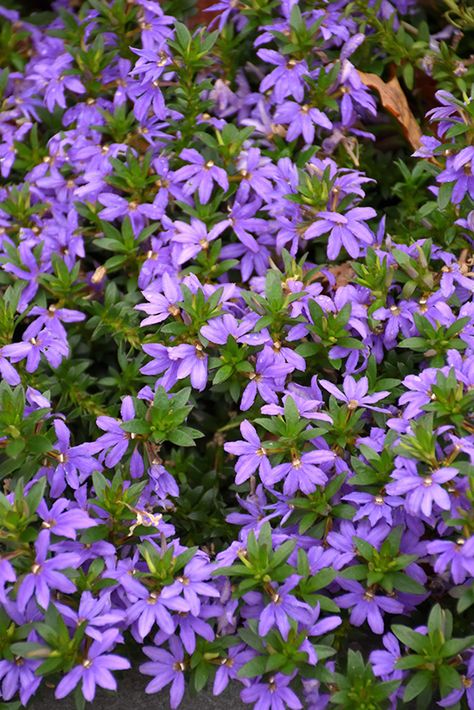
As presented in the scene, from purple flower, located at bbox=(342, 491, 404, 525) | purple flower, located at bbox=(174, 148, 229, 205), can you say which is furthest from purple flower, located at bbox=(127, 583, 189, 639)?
purple flower, located at bbox=(174, 148, 229, 205)

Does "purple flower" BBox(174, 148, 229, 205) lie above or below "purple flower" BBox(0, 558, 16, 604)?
above

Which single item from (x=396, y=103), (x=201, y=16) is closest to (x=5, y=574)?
(x=396, y=103)

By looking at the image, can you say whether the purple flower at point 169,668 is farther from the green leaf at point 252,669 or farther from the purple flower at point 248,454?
the purple flower at point 248,454

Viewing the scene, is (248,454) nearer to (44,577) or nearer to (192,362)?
(192,362)

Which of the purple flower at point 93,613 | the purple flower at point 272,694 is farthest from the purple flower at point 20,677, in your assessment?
the purple flower at point 272,694

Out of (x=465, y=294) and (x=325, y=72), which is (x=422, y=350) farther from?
(x=325, y=72)

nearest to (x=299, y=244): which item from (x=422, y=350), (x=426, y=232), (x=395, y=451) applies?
(x=426, y=232)

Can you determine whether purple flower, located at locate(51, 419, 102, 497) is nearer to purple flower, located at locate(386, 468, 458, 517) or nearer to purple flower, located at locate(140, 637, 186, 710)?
purple flower, located at locate(140, 637, 186, 710)
